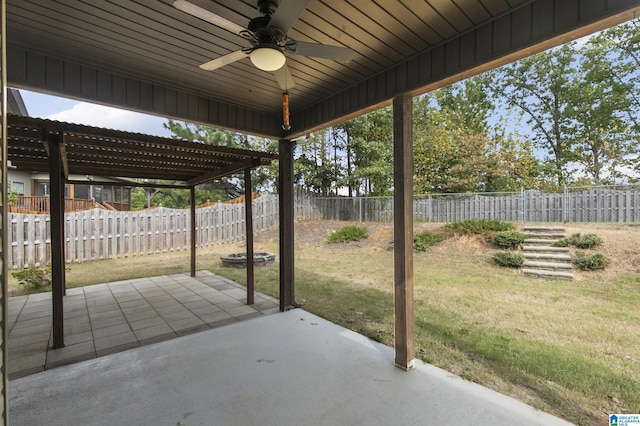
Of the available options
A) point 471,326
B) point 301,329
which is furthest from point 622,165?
point 301,329

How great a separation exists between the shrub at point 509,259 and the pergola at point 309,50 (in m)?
5.07

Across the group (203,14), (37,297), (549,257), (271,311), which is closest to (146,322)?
(271,311)

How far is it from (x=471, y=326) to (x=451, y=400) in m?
1.66

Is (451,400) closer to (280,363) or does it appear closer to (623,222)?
(280,363)

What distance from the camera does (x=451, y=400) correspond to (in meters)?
2.06

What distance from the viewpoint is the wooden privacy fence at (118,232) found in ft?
22.0

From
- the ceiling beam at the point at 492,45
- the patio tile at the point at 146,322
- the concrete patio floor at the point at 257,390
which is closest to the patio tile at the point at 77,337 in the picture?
the patio tile at the point at 146,322

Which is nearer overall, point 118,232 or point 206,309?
point 206,309

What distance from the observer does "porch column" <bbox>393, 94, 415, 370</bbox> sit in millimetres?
2521

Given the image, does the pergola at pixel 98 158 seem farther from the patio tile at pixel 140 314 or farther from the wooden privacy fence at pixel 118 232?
the wooden privacy fence at pixel 118 232

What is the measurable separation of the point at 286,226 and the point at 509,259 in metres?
5.32

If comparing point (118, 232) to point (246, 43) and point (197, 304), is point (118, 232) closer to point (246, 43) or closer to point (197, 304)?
point (197, 304)

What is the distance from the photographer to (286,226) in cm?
406

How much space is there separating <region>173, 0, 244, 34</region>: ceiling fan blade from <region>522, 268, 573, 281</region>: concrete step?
6788 millimetres
